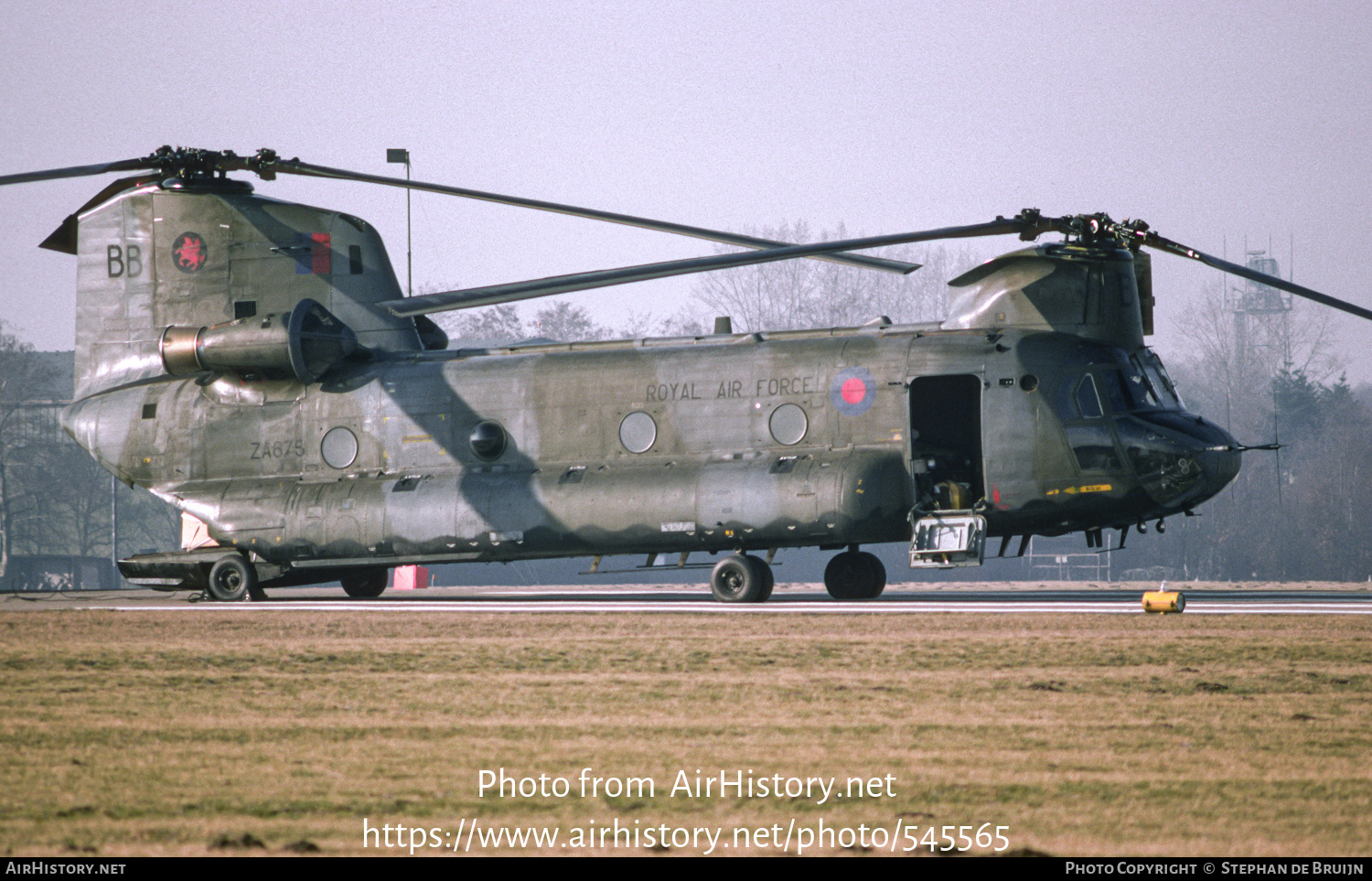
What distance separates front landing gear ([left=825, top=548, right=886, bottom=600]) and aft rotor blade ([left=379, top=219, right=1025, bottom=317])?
5428 millimetres

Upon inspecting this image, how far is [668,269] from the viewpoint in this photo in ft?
62.8

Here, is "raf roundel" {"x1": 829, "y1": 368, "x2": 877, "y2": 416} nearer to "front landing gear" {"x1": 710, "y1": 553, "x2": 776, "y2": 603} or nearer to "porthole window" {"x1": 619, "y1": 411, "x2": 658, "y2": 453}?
"front landing gear" {"x1": 710, "y1": 553, "x2": 776, "y2": 603}

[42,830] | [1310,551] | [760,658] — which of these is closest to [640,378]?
[760,658]

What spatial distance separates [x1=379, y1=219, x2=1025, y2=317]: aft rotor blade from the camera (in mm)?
18312

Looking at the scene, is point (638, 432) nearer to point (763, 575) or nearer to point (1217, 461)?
point (763, 575)

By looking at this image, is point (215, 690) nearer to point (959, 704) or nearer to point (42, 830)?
point (42, 830)

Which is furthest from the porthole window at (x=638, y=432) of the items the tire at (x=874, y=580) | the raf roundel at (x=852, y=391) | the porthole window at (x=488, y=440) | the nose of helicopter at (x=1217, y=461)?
the nose of helicopter at (x=1217, y=461)

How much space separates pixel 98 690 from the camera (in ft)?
35.9

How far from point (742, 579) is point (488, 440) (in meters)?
4.93

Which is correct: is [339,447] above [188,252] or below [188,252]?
below

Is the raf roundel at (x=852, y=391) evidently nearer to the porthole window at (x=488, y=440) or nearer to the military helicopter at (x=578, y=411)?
the military helicopter at (x=578, y=411)

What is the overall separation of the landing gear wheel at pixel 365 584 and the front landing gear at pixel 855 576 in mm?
8474

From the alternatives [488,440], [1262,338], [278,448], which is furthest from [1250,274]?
[1262,338]

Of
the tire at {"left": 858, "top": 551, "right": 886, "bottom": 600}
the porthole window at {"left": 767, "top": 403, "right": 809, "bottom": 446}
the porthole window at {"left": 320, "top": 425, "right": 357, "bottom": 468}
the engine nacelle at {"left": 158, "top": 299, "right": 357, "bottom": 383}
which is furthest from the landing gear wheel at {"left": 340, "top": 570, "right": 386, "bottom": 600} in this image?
the tire at {"left": 858, "top": 551, "right": 886, "bottom": 600}
